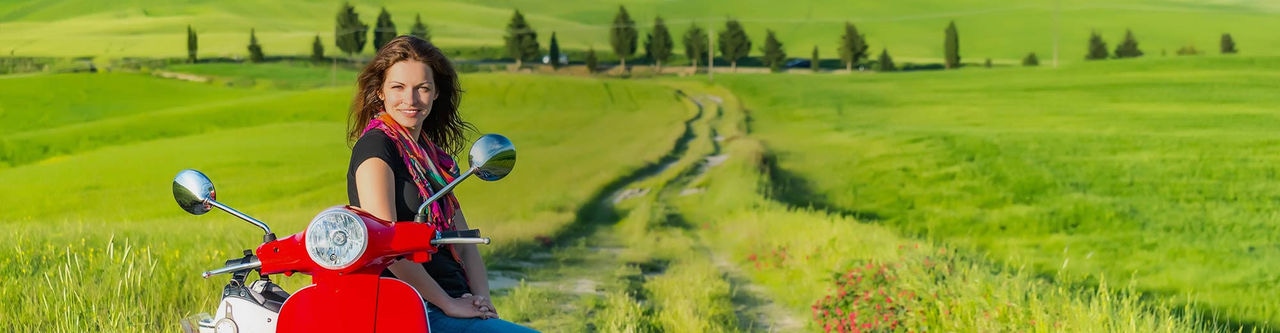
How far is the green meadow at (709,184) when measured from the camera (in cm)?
949

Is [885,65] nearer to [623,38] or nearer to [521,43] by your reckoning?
[623,38]

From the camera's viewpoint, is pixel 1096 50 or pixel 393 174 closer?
pixel 393 174

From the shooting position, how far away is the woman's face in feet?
13.1

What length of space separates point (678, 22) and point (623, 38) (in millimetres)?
12323

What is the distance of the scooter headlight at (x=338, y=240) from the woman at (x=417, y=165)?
0.38m

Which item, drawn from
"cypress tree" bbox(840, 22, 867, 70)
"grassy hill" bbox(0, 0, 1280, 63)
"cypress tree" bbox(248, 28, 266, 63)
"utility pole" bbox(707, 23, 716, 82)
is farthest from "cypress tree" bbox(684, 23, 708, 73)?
"cypress tree" bbox(248, 28, 266, 63)

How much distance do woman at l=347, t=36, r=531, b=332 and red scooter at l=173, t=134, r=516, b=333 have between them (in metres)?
0.19

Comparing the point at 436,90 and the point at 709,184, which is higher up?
the point at 436,90

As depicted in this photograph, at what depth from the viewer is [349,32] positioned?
30.3 meters

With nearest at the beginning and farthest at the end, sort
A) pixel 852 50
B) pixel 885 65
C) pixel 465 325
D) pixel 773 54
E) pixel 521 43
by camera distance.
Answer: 1. pixel 465 325
2. pixel 521 43
3. pixel 773 54
4. pixel 885 65
5. pixel 852 50

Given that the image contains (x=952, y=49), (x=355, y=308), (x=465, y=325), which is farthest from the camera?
(x=952, y=49)

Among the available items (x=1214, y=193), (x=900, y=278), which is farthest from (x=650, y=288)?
(x=1214, y=193)

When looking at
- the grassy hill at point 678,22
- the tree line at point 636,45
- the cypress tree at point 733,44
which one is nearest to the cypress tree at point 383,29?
the tree line at point 636,45

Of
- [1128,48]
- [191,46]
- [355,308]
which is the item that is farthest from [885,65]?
[355,308]
